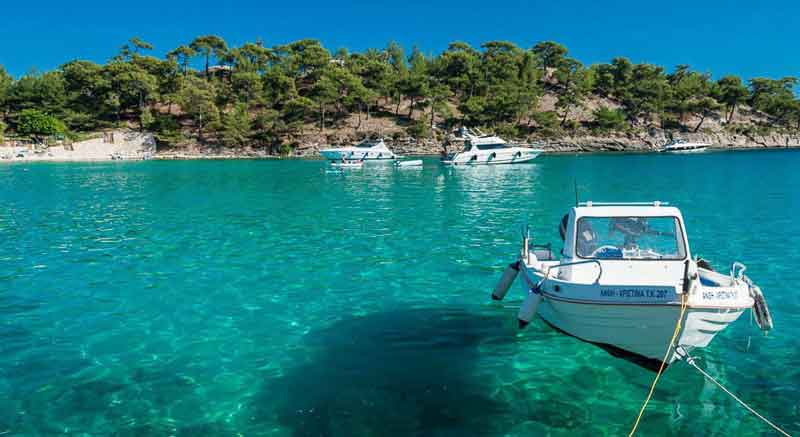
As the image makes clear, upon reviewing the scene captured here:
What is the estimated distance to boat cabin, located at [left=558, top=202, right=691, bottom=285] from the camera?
29.4ft

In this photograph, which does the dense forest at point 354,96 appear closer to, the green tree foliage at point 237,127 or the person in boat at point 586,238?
the green tree foliage at point 237,127

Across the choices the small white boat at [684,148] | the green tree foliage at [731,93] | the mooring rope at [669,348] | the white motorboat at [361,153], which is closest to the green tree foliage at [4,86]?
the white motorboat at [361,153]

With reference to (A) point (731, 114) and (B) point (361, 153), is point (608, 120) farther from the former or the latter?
(B) point (361, 153)

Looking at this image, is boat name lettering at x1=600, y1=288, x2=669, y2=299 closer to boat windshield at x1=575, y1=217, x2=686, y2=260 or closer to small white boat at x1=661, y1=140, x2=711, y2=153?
boat windshield at x1=575, y1=217, x2=686, y2=260

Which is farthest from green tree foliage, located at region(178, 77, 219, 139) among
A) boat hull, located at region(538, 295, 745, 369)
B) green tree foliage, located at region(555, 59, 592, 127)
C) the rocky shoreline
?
boat hull, located at region(538, 295, 745, 369)

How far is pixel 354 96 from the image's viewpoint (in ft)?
365

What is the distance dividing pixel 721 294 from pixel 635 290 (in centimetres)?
148

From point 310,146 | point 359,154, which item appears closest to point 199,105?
point 310,146

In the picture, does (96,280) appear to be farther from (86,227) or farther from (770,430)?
(770,430)

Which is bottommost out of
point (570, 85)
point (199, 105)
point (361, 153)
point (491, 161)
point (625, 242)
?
point (625, 242)

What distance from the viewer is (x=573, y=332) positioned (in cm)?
847

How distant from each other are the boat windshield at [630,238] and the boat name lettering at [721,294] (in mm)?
1420

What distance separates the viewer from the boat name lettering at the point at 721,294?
751cm

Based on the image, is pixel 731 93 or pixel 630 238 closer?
pixel 630 238
